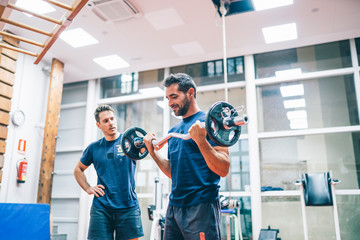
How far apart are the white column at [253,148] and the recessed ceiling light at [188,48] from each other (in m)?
0.80

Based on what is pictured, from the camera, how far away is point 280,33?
14.9 feet

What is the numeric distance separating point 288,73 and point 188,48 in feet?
5.18

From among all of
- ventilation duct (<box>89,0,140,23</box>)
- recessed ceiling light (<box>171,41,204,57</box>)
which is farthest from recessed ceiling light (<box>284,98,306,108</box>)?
ventilation duct (<box>89,0,140,23</box>)

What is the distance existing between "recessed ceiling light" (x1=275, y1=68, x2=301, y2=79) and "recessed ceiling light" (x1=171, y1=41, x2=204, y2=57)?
1239 millimetres

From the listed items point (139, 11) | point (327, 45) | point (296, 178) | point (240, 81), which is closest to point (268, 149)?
point (296, 178)

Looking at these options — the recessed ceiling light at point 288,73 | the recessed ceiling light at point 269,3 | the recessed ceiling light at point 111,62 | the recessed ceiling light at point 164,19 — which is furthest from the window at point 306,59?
the recessed ceiling light at point 111,62

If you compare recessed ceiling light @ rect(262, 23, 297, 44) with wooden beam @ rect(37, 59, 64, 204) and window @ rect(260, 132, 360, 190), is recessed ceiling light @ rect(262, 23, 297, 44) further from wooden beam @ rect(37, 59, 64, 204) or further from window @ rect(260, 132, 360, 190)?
wooden beam @ rect(37, 59, 64, 204)

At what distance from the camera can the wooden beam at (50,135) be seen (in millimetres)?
4871

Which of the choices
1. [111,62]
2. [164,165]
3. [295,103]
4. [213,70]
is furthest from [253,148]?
[164,165]

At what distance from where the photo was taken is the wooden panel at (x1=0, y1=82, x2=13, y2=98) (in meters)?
4.36

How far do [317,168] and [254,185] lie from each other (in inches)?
35.2

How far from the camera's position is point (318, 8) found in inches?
156

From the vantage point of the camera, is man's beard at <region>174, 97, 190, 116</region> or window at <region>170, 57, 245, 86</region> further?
window at <region>170, 57, 245, 86</region>

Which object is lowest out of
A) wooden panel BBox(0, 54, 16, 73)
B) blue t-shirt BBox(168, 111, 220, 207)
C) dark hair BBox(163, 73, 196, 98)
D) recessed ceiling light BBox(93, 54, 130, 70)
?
blue t-shirt BBox(168, 111, 220, 207)
